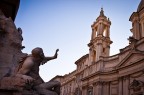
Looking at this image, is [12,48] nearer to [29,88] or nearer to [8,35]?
[8,35]

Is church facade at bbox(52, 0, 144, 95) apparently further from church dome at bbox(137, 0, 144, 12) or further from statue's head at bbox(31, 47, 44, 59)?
statue's head at bbox(31, 47, 44, 59)

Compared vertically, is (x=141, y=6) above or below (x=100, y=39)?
above

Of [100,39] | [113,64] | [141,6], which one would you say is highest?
[141,6]

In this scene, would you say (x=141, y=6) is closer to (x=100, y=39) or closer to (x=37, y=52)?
(x=100, y=39)

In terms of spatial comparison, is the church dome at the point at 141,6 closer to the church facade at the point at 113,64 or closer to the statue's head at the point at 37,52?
the church facade at the point at 113,64

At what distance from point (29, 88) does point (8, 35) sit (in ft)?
5.18

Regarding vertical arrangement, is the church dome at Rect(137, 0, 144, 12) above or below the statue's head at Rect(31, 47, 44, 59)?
above

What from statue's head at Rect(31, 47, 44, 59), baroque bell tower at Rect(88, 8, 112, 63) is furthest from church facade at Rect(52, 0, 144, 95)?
statue's head at Rect(31, 47, 44, 59)

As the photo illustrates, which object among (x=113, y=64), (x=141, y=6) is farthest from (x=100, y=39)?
(x=141, y=6)

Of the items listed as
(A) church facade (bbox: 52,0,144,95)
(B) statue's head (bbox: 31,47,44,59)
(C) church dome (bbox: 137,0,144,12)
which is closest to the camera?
(B) statue's head (bbox: 31,47,44,59)

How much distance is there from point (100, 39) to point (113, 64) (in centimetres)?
537

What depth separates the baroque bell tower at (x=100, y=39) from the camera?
32.5 metres

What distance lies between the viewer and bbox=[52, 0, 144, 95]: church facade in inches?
955

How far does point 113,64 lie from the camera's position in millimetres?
29031
